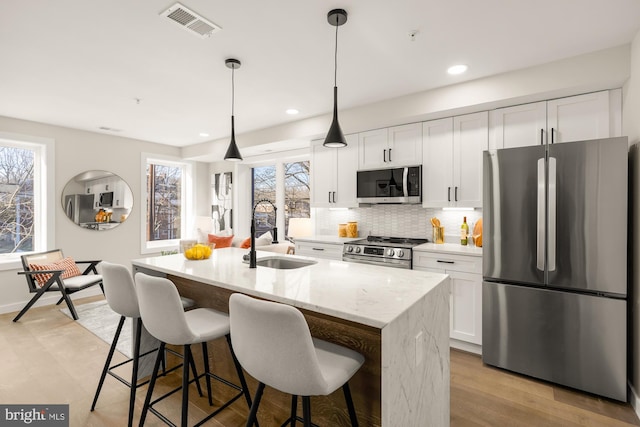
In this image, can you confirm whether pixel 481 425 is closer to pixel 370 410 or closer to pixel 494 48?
pixel 370 410

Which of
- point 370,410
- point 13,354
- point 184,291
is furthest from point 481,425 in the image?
point 13,354

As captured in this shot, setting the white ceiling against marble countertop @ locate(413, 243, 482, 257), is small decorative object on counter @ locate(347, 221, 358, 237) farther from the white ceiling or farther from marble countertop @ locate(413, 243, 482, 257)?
the white ceiling

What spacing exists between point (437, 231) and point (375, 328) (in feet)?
8.03

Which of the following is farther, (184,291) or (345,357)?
(184,291)

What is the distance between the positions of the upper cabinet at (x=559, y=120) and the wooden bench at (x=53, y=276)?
4962mm

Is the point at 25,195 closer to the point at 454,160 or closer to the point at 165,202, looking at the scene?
the point at 165,202

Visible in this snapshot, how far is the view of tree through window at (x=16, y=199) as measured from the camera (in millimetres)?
4336

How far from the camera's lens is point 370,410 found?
1.61m

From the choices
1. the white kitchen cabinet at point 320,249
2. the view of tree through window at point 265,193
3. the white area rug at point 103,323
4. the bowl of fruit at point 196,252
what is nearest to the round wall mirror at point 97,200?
the white area rug at point 103,323

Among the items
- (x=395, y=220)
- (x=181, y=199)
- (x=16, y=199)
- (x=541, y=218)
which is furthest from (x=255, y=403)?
(x=181, y=199)

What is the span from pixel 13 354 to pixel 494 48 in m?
4.80

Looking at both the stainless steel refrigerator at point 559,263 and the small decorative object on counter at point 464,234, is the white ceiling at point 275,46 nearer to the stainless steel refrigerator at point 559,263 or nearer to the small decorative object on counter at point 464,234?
the stainless steel refrigerator at point 559,263

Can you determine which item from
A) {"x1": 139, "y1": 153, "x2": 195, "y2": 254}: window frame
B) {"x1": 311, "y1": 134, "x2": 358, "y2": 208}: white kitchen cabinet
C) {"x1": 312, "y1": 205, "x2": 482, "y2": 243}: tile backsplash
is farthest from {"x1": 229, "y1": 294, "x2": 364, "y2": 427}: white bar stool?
{"x1": 139, "y1": 153, "x2": 195, "y2": 254}: window frame

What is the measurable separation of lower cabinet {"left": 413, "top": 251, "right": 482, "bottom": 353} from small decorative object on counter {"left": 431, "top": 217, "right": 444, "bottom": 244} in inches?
20.4
